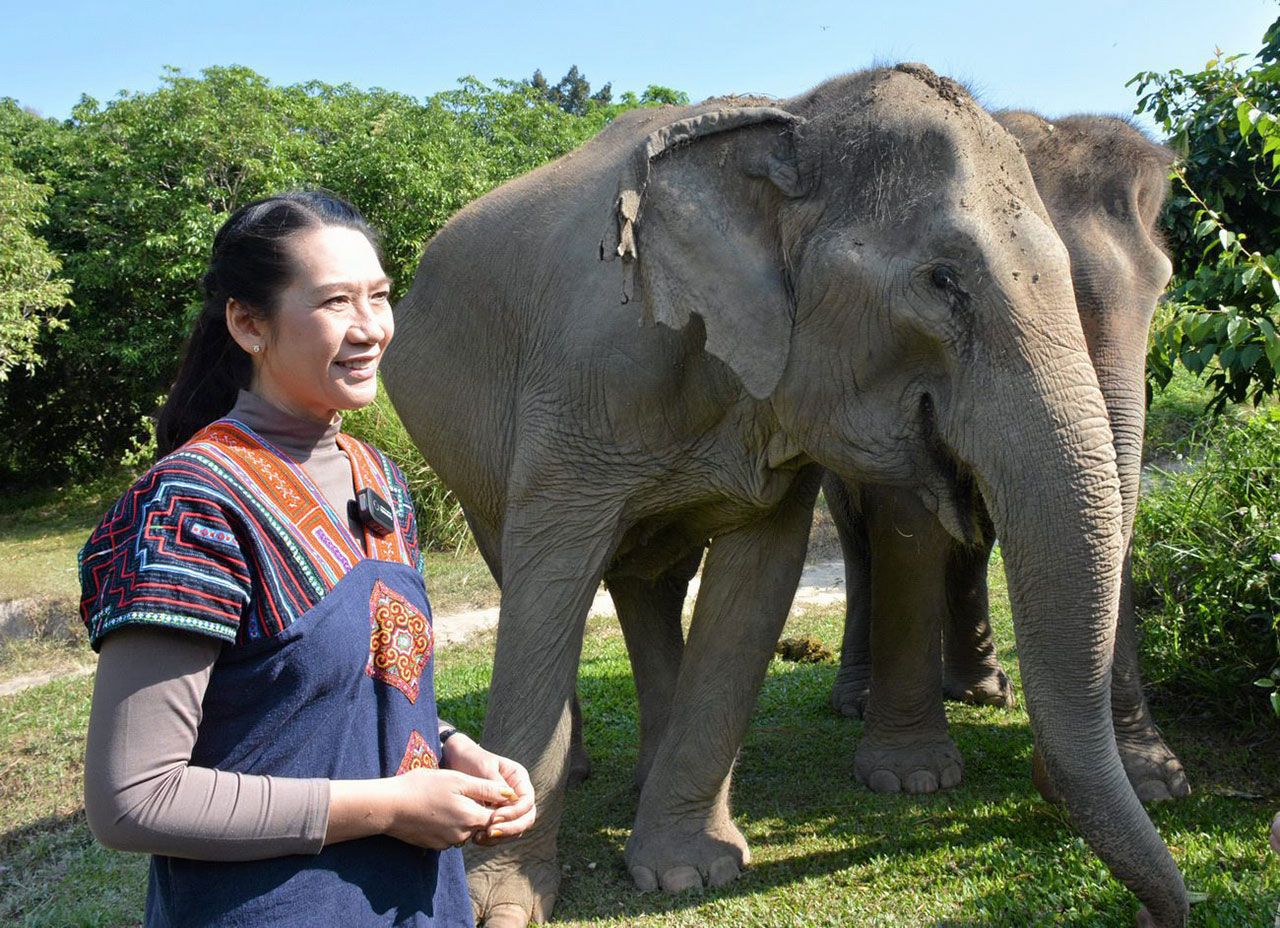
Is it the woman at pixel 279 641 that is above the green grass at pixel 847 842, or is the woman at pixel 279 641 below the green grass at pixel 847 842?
above

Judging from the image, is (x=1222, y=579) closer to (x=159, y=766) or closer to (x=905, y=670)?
(x=905, y=670)

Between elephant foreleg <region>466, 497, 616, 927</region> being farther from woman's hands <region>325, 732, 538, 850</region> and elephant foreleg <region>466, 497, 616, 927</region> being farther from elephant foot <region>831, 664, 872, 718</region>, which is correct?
elephant foot <region>831, 664, 872, 718</region>

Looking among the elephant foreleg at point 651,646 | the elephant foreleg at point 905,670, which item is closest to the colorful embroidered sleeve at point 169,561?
the elephant foreleg at point 651,646

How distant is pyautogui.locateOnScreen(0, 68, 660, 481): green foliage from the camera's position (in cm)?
1702

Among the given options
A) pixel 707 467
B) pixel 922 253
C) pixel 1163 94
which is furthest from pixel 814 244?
pixel 1163 94

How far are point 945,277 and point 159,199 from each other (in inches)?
661

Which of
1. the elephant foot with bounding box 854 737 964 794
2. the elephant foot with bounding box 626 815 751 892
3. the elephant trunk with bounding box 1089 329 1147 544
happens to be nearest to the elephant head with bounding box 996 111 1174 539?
the elephant trunk with bounding box 1089 329 1147 544

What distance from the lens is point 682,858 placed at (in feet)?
12.7

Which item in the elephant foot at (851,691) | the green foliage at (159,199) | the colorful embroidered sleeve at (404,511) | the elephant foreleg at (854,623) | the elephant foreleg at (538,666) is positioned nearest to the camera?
the colorful embroidered sleeve at (404,511)

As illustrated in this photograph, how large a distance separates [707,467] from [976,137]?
50.2 inches

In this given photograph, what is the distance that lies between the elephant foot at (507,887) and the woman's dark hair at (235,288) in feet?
6.89

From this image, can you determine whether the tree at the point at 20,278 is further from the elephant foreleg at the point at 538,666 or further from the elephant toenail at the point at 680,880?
the elephant toenail at the point at 680,880

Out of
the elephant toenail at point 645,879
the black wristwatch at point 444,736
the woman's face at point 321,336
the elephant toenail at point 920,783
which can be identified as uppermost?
the woman's face at point 321,336

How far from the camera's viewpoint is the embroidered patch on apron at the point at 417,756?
5.79ft
